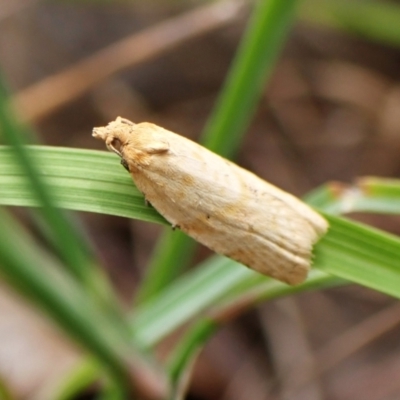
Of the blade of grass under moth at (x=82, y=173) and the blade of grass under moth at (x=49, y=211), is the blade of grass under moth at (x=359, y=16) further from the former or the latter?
the blade of grass under moth at (x=82, y=173)

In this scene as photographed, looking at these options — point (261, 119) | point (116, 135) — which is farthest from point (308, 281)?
point (261, 119)

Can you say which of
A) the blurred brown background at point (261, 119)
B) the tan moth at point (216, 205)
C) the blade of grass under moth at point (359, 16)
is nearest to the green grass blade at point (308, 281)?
the tan moth at point (216, 205)

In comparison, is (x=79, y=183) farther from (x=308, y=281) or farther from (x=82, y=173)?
(x=308, y=281)

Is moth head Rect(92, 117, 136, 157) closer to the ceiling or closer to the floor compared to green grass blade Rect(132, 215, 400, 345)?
closer to the ceiling

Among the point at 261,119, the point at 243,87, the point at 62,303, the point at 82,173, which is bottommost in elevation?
the point at 62,303

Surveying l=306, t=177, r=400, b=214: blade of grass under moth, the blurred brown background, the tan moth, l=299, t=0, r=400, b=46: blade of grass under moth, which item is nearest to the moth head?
the tan moth

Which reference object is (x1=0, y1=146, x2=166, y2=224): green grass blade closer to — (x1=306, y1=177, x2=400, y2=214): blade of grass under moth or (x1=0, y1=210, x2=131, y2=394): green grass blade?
(x1=0, y1=210, x2=131, y2=394): green grass blade
